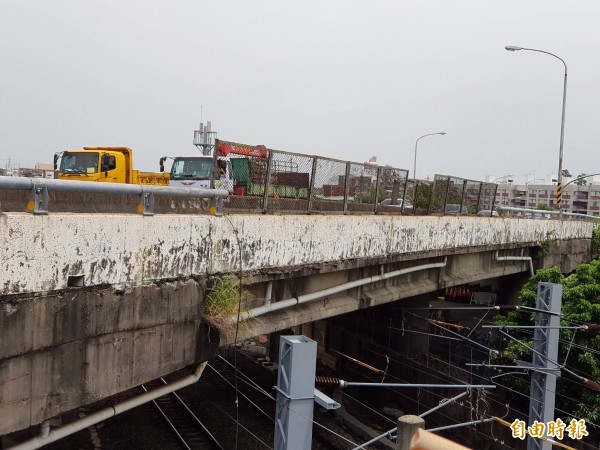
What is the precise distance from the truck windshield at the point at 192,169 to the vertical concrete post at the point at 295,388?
540 inches

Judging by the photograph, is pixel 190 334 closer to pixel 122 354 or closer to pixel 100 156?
pixel 122 354

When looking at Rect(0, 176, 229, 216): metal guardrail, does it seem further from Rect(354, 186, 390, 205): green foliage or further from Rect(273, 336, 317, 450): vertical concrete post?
Rect(354, 186, 390, 205): green foliage

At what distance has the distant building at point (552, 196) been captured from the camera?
95750mm

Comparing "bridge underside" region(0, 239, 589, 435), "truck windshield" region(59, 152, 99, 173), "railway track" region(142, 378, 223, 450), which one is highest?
"truck windshield" region(59, 152, 99, 173)

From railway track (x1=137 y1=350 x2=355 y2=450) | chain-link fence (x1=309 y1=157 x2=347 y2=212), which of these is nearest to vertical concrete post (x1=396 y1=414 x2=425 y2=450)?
chain-link fence (x1=309 y1=157 x2=347 y2=212)

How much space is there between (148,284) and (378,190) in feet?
22.4

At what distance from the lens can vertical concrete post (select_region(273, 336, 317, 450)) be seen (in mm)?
7102

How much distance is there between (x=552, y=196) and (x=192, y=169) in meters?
95.7

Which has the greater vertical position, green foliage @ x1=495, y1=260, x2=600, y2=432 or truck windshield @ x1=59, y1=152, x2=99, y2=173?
truck windshield @ x1=59, y1=152, x2=99, y2=173

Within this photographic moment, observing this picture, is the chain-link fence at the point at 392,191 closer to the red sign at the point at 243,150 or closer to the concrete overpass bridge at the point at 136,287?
the concrete overpass bridge at the point at 136,287

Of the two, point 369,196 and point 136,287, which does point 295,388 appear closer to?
point 136,287

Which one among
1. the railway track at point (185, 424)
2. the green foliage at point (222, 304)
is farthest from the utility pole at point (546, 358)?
the green foliage at point (222, 304)

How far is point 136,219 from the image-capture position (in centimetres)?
655

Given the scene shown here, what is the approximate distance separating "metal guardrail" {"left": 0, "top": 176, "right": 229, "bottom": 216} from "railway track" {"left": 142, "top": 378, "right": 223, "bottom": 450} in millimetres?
6481
